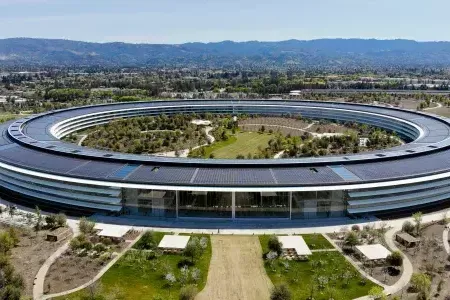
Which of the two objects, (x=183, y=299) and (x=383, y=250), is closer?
(x=183, y=299)

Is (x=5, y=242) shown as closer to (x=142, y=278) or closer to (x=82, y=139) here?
(x=142, y=278)

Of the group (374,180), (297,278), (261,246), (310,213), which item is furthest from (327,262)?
(374,180)

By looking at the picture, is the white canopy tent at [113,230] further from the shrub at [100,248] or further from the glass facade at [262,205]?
the glass facade at [262,205]

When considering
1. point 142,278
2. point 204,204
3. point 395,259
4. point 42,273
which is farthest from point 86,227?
point 395,259

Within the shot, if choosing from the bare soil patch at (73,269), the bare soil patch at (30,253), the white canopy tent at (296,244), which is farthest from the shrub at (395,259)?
the bare soil patch at (30,253)

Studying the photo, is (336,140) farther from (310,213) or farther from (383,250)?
(383,250)

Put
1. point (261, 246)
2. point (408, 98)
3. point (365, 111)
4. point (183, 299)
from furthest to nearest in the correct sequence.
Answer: point (408, 98), point (365, 111), point (261, 246), point (183, 299)

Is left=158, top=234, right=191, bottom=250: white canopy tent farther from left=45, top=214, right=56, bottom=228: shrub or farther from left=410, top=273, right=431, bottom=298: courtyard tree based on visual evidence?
left=410, top=273, right=431, bottom=298: courtyard tree
